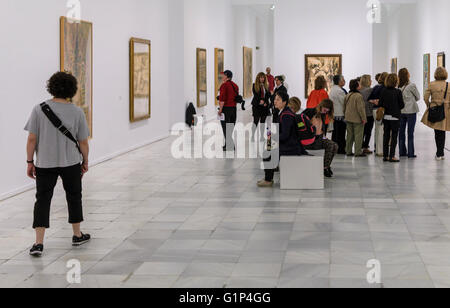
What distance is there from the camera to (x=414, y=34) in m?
33.0

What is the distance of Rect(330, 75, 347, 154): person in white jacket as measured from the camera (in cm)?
1686

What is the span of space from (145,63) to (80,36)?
5387mm

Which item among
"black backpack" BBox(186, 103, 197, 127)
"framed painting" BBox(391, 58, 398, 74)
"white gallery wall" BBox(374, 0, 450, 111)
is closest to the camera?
"white gallery wall" BBox(374, 0, 450, 111)

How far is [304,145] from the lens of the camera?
43.0 ft

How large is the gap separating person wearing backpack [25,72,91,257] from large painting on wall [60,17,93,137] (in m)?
6.08

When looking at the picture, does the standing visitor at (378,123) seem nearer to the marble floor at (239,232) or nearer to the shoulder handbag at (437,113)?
the shoulder handbag at (437,113)

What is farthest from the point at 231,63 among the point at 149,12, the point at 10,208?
the point at 10,208

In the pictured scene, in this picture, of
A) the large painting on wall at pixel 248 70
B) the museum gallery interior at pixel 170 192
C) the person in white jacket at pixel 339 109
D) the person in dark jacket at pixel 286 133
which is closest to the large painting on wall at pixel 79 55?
the museum gallery interior at pixel 170 192

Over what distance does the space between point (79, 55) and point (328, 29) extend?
15537 millimetres

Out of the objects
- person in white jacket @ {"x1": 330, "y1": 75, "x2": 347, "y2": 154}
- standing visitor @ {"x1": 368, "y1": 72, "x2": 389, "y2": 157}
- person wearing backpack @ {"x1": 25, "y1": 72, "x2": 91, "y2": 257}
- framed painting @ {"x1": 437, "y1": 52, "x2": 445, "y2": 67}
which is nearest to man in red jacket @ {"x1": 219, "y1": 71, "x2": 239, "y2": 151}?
person in white jacket @ {"x1": 330, "y1": 75, "x2": 347, "y2": 154}

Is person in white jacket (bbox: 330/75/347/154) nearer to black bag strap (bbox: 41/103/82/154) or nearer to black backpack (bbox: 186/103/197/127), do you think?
black backpack (bbox: 186/103/197/127)

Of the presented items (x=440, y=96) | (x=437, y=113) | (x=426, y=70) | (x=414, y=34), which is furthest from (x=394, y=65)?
(x=437, y=113)

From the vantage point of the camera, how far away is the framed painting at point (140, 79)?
18844mm

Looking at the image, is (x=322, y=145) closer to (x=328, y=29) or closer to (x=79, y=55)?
(x=79, y=55)
